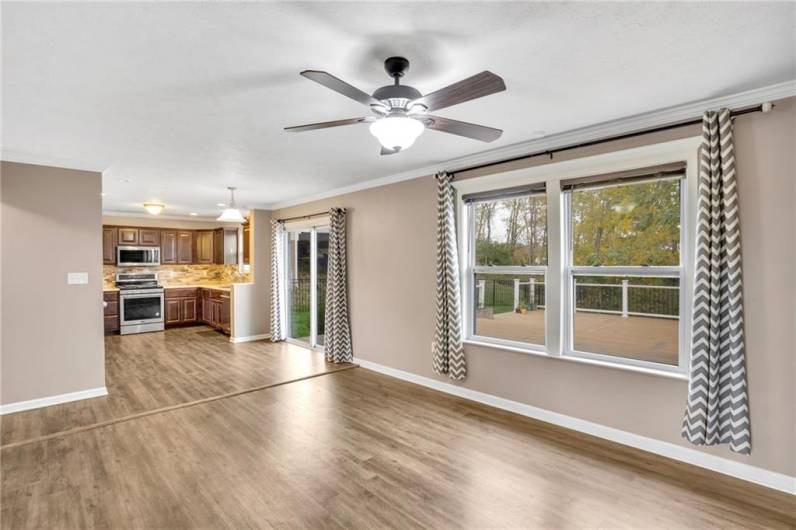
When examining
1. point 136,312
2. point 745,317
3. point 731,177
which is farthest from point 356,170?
point 136,312

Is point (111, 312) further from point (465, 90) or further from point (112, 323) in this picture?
point (465, 90)

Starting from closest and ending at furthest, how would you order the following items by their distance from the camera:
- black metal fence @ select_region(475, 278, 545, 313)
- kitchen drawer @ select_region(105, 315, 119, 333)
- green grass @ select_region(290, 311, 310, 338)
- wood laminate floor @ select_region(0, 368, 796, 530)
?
wood laminate floor @ select_region(0, 368, 796, 530), black metal fence @ select_region(475, 278, 545, 313), green grass @ select_region(290, 311, 310, 338), kitchen drawer @ select_region(105, 315, 119, 333)

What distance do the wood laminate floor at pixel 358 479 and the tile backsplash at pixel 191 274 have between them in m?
5.62

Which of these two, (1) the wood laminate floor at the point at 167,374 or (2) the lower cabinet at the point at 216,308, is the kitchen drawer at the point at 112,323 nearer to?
(1) the wood laminate floor at the point at 167,374

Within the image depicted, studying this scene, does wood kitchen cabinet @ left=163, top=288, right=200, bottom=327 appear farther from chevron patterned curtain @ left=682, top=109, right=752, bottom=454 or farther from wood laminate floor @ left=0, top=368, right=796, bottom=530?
chevron patterned curtain @ left=682, top=109, right=752, bottom=454

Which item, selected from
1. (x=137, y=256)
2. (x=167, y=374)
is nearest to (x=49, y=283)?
(x=167, y=374)

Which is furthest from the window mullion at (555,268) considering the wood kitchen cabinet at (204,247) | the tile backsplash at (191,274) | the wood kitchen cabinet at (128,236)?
the wood kitchen cabinet at (128,236)

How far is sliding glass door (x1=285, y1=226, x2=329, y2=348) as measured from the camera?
6.61 m

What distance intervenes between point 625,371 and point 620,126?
1913 millimetres

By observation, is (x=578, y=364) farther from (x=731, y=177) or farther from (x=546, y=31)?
(x=546, y=31)

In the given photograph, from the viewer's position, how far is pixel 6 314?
12.8ft

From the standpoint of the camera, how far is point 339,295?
5762mm

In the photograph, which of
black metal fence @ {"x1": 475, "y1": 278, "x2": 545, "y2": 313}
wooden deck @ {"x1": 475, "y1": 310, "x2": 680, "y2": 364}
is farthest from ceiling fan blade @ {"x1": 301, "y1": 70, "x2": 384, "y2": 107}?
wooden deck @ {"x1": 475, "y1": 310, "x2": 680, "y2": 364}

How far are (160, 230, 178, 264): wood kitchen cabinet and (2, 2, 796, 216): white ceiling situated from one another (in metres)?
5.40
